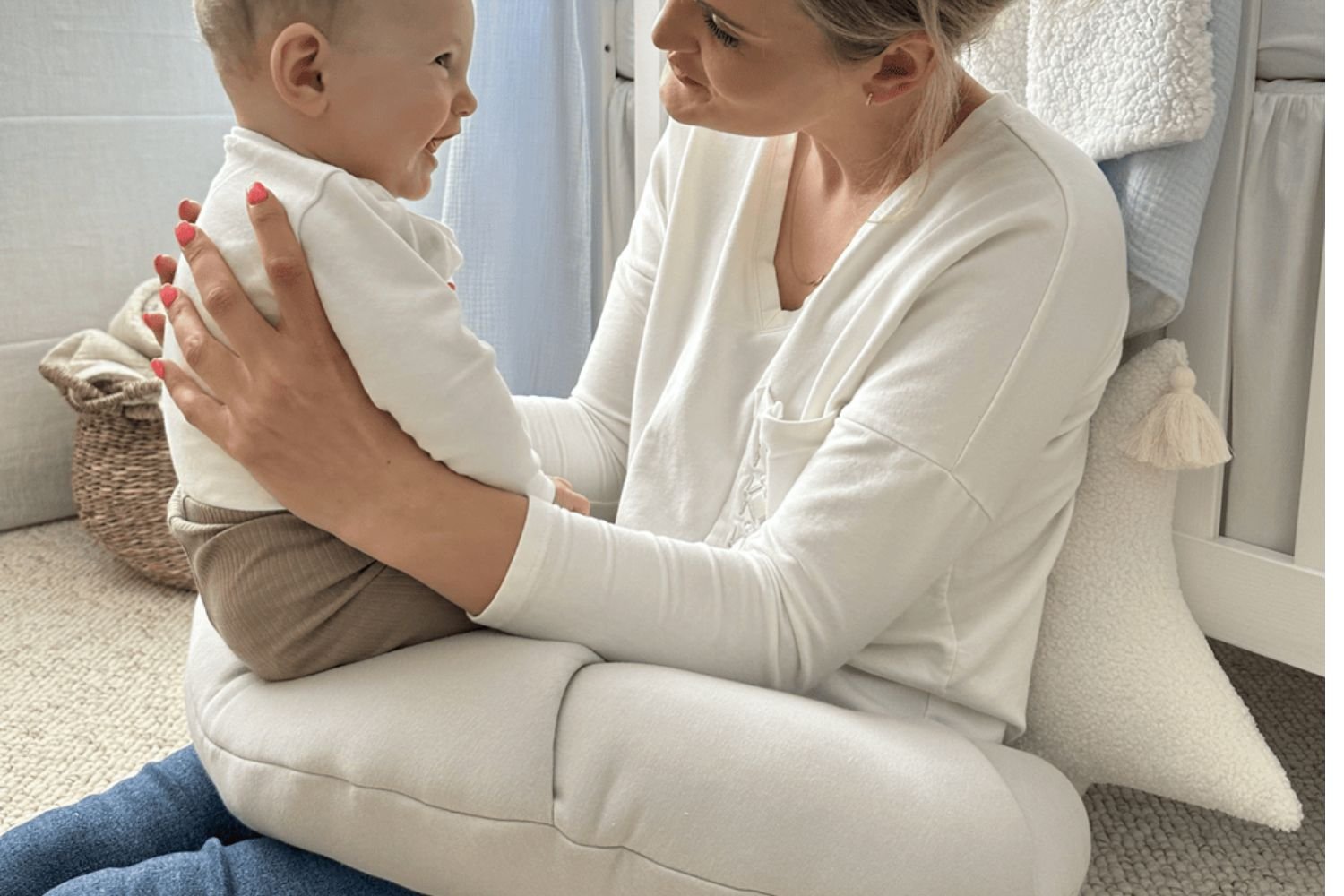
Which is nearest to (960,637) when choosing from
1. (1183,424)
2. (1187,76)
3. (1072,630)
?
(1072,630)

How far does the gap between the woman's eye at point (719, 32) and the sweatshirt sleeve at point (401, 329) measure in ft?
0.91

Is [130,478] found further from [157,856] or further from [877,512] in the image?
[877,512]

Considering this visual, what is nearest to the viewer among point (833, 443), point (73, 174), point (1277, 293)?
point (833, 443)

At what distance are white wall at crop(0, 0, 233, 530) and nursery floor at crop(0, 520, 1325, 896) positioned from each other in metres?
0.20

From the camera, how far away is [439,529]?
2.98 ft

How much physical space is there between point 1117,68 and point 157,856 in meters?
0.93

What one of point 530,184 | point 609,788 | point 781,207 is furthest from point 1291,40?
point 530,184

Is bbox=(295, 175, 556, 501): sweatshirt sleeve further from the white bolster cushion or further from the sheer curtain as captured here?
the sheer curtain

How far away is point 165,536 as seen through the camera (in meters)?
1.87

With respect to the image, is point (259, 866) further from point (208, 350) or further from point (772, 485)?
point (772, 485)

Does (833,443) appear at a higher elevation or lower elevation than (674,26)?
lower

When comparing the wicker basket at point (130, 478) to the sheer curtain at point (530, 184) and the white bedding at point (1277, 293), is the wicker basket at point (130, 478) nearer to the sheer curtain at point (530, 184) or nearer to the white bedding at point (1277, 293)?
the sheer curtain at point (530, 184)

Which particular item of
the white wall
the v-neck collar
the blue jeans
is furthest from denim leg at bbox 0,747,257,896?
the white wall

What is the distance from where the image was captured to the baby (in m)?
0.88
